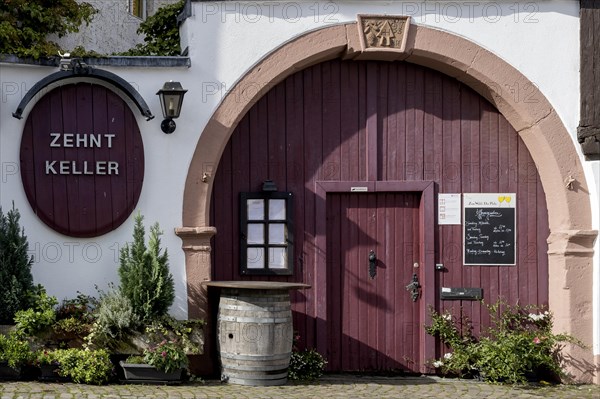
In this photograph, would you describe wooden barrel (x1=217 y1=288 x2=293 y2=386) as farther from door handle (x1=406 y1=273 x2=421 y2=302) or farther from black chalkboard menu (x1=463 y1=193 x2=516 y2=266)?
black chalkboard menu (x1=463 y1=193 x2=516 y2=266)

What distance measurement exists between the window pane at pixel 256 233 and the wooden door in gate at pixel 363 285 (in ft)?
Result: 2.18

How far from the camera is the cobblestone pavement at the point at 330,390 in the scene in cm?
915

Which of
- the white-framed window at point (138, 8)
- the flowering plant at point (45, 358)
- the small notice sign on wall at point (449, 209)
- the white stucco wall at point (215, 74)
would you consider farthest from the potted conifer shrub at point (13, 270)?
the white-framed window at point (138, 8)

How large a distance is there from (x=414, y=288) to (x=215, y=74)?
2870 mm

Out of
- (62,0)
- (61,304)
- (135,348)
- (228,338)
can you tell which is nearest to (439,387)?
(228,338)

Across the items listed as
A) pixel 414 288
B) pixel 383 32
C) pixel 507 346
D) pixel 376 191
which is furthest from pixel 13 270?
pixel 507 346

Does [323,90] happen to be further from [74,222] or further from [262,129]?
[74,222]

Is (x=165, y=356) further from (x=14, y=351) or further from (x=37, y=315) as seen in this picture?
(x=14, y=351)

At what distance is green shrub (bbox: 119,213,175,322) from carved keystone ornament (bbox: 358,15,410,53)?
2.79 meters

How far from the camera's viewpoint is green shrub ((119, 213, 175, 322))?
32.3 ft

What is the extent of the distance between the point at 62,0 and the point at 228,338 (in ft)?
12.8

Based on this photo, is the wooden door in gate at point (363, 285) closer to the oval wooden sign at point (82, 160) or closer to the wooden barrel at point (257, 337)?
the wooden barrel at point (257, 337)

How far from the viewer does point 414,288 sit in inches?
429

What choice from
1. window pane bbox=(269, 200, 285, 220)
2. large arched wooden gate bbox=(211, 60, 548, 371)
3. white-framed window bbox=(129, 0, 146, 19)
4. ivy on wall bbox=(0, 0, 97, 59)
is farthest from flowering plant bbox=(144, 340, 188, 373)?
white-framed window bbox=(129, 0, 146, 19)
